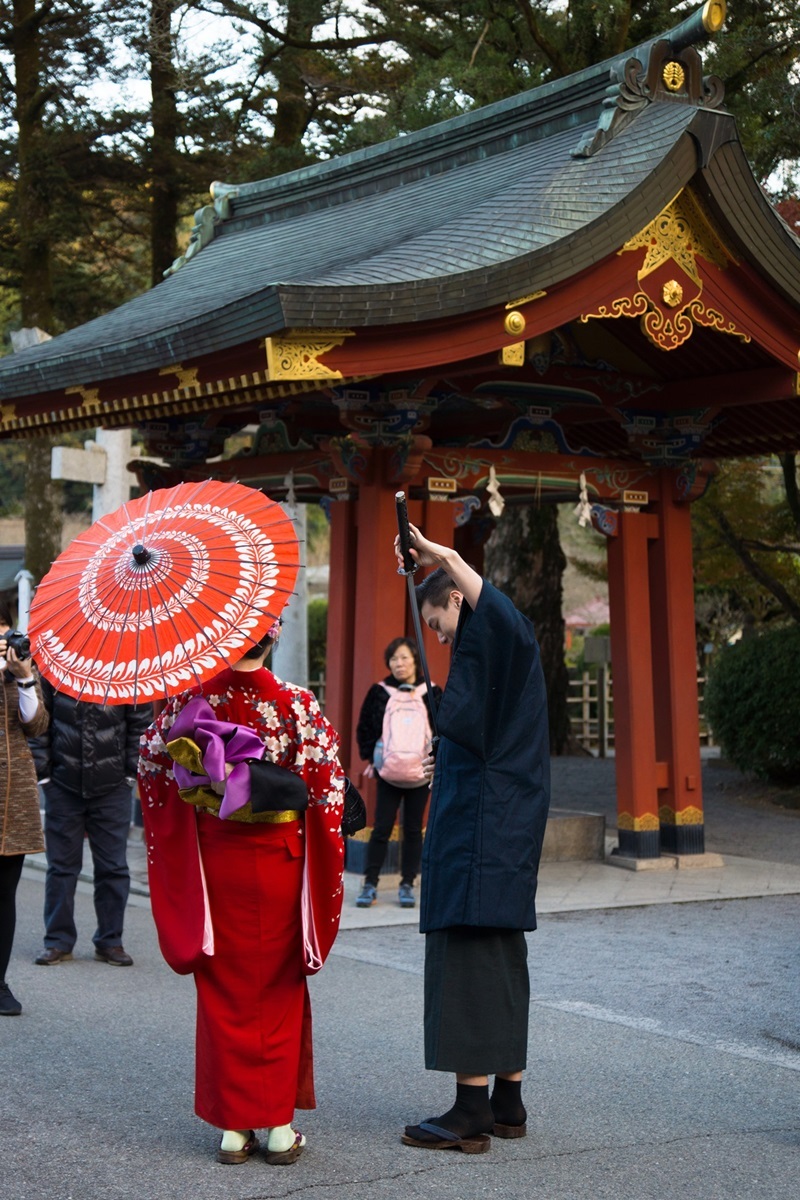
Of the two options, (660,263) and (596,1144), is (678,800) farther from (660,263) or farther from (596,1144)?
(596,1144)

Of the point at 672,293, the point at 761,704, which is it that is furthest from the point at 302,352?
the point at 761,704

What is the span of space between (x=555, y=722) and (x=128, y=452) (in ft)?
23.4

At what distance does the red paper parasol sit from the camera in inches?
150

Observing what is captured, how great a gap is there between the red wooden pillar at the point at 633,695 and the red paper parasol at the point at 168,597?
601 centimetres

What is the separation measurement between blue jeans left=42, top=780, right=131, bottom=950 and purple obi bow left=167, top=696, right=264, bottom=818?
309 cm

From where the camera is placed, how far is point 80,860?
7070 mm

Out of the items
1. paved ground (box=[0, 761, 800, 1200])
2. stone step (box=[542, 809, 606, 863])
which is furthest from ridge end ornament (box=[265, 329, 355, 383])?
stone step (box=[542, 809, 606, 863])

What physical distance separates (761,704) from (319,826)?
10381mm

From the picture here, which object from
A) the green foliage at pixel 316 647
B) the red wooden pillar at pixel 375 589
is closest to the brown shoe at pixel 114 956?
the red wooden pillar at pixel 375 589

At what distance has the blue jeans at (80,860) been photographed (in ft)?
22.9

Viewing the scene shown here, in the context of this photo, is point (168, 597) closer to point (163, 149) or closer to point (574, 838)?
point (574, 838)

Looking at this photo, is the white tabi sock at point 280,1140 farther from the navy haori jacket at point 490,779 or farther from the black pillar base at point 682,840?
the black pillar base at point 682,840

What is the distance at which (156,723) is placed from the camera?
4262 millimetres

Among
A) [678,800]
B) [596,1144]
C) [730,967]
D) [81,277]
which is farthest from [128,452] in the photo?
[596,1144]
